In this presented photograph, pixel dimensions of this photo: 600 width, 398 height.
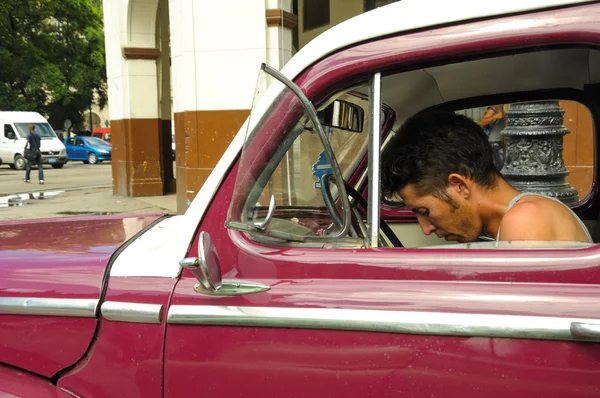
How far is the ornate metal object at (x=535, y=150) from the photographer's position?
11.8 ft

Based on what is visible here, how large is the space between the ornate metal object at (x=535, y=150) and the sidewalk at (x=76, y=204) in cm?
714

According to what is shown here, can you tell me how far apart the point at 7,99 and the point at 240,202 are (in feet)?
123

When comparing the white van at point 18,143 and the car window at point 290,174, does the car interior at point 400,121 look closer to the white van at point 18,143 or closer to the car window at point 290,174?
the car window at point 290,174

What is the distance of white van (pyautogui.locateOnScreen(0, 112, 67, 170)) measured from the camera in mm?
26641

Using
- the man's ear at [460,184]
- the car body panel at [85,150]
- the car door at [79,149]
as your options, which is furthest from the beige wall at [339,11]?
the car door at [79,149]

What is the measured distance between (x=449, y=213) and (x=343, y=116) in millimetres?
443

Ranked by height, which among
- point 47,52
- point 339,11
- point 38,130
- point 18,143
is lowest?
point 18,143

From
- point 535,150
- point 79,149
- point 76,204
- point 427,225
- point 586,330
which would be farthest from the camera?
point 79,149

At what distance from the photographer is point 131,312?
1.51 metres

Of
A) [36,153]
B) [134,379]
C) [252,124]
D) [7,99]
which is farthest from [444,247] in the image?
[7,99]

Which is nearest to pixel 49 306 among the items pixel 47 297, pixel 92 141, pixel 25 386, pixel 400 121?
pixel 47 297

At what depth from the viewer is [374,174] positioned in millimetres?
1547

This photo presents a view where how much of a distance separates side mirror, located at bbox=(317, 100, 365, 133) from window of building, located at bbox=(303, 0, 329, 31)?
45.2 feet

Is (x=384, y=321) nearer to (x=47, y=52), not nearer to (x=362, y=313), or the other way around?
(x=362, y=313)
